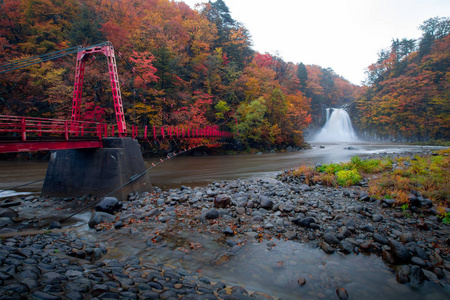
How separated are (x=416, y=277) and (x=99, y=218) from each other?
260 inches

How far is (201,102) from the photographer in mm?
23391

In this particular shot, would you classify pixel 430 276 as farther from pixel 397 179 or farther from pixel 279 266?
pixel 397 179

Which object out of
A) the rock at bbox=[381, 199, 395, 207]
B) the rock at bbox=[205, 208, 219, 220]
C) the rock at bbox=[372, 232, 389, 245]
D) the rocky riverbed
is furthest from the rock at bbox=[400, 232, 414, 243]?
the rock at bbox=[205, 208, 219, 220]

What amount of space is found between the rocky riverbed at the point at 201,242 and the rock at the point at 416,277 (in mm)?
14

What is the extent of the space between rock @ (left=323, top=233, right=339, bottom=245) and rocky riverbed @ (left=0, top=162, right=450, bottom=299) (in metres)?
0.02

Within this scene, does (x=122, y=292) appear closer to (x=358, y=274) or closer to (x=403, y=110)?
(x=358, y=274)

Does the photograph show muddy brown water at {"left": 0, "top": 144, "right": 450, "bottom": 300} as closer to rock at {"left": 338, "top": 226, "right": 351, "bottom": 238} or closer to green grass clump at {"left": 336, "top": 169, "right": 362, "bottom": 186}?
rock at {"left": 338, "top": 226, "right": 351, "bottom": 238}

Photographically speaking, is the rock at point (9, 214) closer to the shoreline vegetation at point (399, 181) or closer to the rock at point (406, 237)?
the rock at point (406, 237)

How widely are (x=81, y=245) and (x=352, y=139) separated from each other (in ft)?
195

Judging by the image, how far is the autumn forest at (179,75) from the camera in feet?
64.5

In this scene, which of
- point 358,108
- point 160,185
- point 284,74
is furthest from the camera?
point 358,108

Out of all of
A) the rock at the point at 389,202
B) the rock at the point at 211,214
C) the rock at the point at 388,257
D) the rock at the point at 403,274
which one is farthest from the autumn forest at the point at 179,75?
the rock at the point at 403,274

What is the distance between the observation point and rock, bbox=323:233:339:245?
4297mm

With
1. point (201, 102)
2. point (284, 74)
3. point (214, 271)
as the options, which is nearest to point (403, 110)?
point (284, 74)
